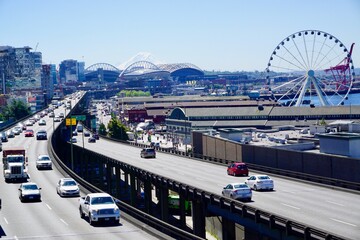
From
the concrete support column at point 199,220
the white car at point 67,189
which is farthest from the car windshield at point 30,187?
the concrete support column at point 199,220

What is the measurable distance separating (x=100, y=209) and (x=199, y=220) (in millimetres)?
9297

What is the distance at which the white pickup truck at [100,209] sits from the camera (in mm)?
30962

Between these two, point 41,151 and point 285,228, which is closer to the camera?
point 285,228

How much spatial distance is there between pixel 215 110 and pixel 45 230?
15008cm

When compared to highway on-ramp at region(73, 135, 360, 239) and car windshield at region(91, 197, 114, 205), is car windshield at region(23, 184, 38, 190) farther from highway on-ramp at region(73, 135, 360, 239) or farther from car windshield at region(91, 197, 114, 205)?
highway on-ramp at region(73, 135, 360, 239)

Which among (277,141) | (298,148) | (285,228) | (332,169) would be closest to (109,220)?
(285,228)

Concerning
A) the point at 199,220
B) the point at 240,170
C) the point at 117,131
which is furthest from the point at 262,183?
the point at 117,131

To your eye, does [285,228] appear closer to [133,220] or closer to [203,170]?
[133,220]

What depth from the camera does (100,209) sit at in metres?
31.3

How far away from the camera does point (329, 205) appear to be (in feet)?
115

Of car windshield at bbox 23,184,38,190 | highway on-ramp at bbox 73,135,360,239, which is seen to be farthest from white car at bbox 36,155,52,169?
car windshield at bbox 23,184,38,190

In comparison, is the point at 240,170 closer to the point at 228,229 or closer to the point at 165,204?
the point at 165,204

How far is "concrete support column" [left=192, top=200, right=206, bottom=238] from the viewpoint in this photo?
38.9 metres

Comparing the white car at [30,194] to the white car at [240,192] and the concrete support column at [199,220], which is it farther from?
the white car at [240,192]
